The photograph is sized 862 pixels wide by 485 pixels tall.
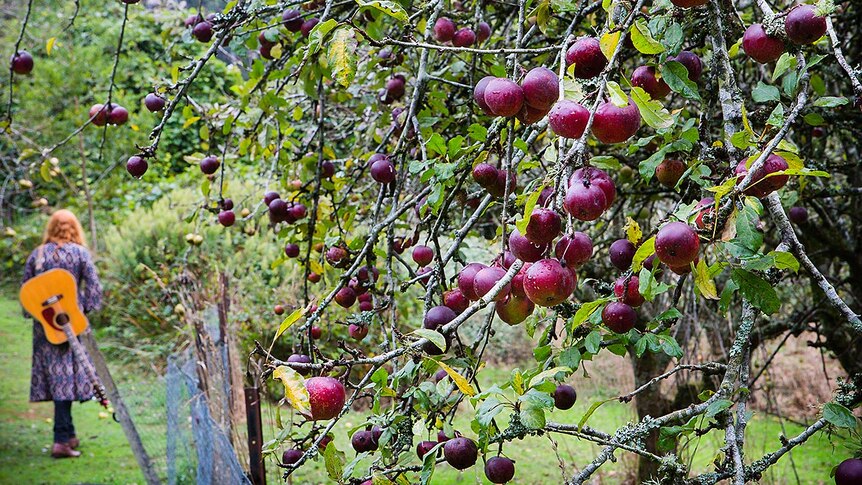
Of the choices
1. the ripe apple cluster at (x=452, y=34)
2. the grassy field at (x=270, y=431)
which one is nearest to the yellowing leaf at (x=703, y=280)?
the ripe apple cluster at (x=452, y=34)

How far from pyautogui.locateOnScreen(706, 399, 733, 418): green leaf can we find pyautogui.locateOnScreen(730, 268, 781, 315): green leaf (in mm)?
146

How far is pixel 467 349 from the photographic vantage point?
4.86ft

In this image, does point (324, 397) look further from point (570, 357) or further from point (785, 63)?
point (785, 63)

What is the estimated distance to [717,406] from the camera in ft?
3.43

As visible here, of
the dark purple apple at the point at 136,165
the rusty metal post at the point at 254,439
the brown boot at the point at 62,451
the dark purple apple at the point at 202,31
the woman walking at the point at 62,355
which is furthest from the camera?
the woman walking at the point at 62,355

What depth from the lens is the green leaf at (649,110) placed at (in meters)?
1.00

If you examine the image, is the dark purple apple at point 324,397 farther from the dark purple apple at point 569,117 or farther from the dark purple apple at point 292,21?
the dark purple apple at point 292,21

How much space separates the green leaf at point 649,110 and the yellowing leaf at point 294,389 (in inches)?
23.5

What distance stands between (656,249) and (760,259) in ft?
0.54

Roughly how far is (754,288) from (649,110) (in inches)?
12.3

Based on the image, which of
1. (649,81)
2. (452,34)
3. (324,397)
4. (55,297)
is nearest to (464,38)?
(452,34)

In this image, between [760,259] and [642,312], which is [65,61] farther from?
[760,259]

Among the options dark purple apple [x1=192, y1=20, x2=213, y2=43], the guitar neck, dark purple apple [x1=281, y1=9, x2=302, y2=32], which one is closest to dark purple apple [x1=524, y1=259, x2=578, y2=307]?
dark purple apple [x1=281, y1=9, x2=302, y2=32]

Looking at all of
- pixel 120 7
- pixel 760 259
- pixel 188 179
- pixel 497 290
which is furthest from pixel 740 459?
pixel 120 7
